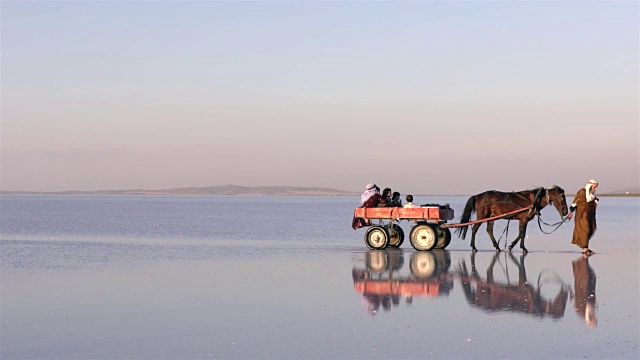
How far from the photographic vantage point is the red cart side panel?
23797mm

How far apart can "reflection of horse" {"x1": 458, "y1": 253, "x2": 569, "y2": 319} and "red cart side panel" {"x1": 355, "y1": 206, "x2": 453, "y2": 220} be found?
6656mm

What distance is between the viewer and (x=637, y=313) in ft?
39.5

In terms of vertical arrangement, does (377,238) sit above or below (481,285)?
above

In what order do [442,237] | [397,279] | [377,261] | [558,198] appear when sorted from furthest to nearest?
1. [442,237]
2. [558,198]
3. [377,261]
4. [397,279]

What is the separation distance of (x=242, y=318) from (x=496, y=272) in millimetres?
7551

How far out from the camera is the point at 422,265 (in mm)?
19453

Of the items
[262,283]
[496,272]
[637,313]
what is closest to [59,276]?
[262,283]

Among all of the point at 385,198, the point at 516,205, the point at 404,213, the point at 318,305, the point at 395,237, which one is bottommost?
the point at 318,305

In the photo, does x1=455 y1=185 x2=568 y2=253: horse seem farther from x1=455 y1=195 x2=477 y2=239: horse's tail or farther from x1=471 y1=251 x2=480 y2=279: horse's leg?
x1=471 y1=251 x2=480 y2=279: horse's leg

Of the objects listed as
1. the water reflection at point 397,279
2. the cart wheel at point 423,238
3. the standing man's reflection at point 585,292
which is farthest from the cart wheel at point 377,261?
the standing man's reflection at point 585,292

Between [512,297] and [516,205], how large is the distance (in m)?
10.6

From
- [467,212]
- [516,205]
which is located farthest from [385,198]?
[516,205]

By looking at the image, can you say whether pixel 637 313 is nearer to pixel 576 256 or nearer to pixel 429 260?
pixel 429 260

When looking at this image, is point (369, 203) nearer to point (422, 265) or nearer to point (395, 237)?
point (395, 237)
